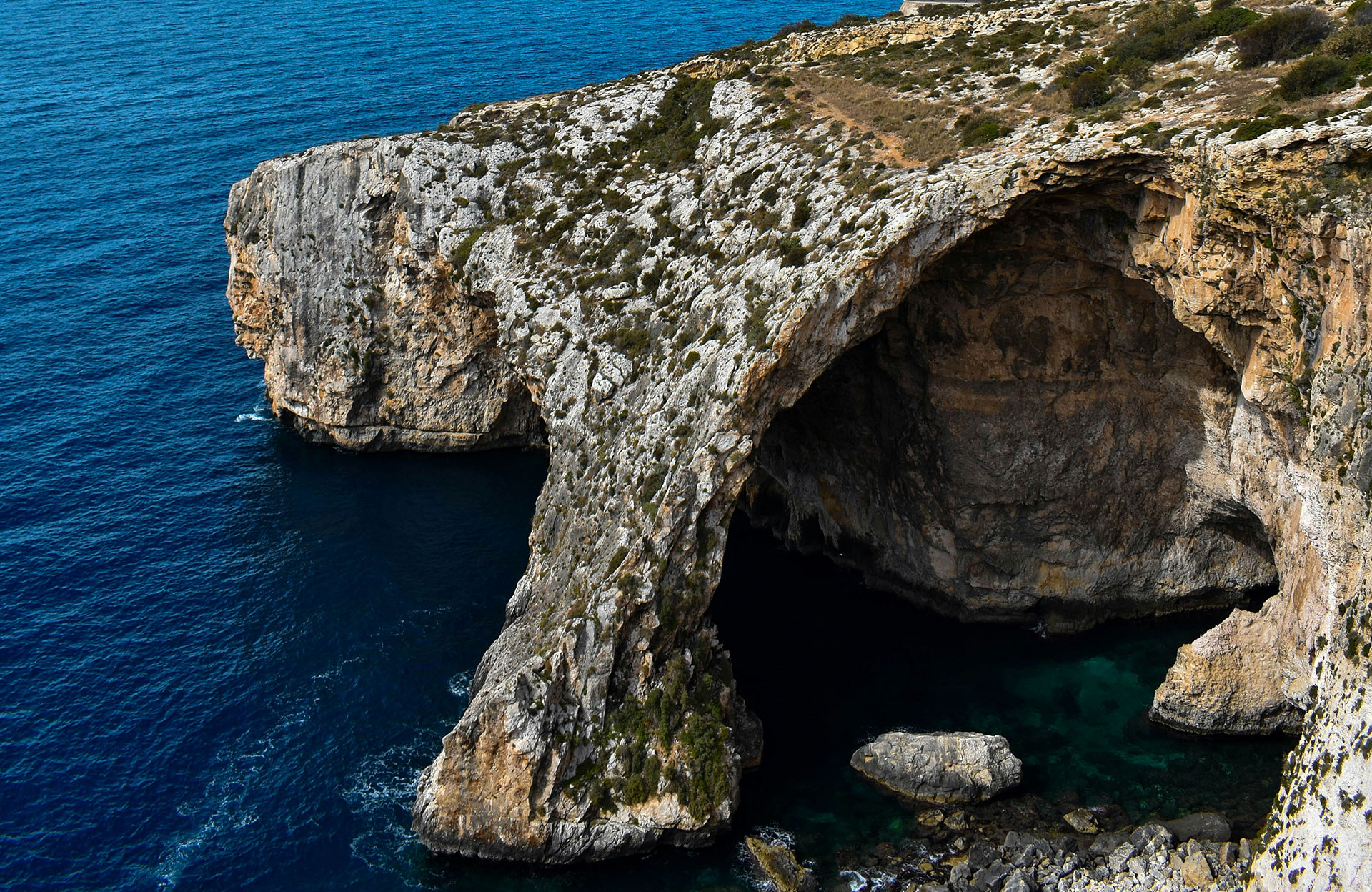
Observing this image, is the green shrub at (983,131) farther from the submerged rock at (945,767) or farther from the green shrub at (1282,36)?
the submerged rock at (945,767)

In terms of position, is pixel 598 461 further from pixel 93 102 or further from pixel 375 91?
pixel 93 102

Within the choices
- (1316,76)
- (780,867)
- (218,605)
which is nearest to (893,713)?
(780,867)

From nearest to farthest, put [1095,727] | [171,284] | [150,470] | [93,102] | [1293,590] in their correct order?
[1293,590], [1095,727], [150,470], [171,284], [93,102]

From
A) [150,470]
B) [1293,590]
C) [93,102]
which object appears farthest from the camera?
[93,102]

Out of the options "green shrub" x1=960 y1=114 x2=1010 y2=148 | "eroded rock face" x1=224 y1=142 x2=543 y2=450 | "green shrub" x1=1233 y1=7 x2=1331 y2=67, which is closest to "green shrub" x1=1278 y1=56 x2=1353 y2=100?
"green shrub" x1=1233 y1=7 x2=1331 y2=67

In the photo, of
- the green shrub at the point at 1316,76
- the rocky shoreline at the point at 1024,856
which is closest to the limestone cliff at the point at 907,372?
the green shrub at the point at 1316,76

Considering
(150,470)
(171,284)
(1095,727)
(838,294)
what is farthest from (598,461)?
(171,284)

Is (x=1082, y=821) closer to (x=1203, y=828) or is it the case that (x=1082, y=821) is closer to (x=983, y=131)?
(x=1203, y=828)
